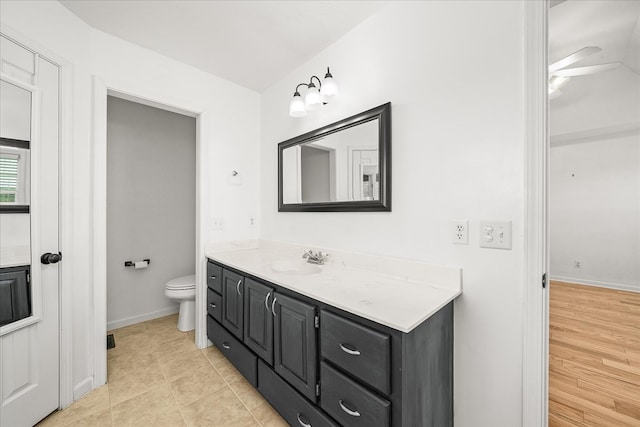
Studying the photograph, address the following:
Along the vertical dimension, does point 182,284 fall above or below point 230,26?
below

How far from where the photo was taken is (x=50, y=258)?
1460mm

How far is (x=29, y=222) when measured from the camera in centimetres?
138

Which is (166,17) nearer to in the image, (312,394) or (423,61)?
(423,61)

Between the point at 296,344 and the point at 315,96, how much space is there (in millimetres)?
1574

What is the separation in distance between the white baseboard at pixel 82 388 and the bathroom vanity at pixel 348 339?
2.99ft

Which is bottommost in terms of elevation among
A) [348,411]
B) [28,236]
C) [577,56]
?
[348,411]

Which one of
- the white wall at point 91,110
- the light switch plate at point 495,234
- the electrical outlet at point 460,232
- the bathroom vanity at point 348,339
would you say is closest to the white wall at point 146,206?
the white wall at point 91,110

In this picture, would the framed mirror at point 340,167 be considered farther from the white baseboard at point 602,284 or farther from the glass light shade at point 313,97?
the white baseboard at point 602,284

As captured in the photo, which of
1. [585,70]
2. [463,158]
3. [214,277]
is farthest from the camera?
[585,70]

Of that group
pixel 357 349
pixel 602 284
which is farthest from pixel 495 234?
pixel 602 284

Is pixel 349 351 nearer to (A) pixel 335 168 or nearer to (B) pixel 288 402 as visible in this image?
(B) pixel 288 402

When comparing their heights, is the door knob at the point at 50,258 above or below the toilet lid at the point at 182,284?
above

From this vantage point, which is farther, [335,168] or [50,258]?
[335,168]

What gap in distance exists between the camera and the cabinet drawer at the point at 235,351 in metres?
1.60
